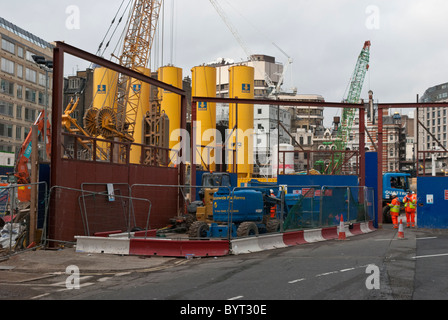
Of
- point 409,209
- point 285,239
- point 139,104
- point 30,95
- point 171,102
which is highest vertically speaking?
point 30,95

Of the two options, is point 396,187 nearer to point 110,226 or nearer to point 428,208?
point 428,208

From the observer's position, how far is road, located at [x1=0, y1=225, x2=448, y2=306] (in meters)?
8.77

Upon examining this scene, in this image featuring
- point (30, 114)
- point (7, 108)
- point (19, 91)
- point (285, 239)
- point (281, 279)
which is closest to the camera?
point (281, 279)

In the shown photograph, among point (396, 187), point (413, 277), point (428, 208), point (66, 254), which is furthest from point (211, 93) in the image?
point (413, 277)

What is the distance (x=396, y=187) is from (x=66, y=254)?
24.0 meters

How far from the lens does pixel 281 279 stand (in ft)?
33.5

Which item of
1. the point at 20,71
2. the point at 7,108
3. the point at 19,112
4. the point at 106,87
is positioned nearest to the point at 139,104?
the point at 106,87

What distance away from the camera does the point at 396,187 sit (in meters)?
32.3

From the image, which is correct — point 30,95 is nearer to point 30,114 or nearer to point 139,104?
point 30,114

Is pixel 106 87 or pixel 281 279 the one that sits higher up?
pixel 106 87

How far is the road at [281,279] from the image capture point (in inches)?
345

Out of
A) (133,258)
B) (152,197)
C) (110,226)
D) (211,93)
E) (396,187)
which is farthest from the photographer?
(211,93)

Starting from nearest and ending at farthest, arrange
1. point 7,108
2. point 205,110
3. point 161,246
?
point 161,246
point 205,110
point 7,108

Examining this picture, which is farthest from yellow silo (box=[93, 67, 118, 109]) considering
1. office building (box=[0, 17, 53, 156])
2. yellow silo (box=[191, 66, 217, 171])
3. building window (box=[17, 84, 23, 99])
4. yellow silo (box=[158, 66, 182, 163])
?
building window (box=[17, 84, 23, 99])
